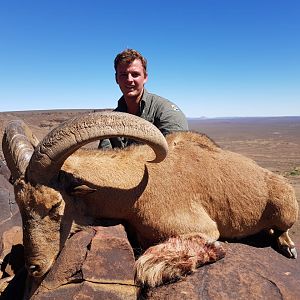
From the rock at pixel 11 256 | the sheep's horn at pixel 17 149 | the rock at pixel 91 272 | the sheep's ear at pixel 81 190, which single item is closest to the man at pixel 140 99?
the sheep's horn at pixel 17 149

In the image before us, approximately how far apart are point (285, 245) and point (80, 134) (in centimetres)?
354

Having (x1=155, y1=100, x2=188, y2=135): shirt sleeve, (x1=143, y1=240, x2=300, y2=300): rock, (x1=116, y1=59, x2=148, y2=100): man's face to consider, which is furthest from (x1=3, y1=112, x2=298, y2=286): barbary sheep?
(x1=116, y1=59, x2=148, y2=100): man's face

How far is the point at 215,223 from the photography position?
5.51 m

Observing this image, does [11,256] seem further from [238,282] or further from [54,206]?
[238,282]

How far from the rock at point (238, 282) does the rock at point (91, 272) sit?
37 cm

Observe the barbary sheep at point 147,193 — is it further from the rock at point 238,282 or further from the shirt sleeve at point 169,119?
the shirt sleeve at point 169,119

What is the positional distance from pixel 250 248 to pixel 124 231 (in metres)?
1.89

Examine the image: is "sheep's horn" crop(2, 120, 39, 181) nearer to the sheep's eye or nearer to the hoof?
the sheep's eye

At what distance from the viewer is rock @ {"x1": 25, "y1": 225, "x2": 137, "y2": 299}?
4539 millimetres

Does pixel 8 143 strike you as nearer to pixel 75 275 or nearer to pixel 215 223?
pixel 75 275

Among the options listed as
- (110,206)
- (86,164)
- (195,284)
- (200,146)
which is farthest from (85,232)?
(200,146)

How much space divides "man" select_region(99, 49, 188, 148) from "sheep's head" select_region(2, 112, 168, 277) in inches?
98.8

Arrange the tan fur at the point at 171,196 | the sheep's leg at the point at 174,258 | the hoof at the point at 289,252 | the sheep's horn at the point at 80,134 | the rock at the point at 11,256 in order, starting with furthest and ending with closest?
1. the rock at the point at 11,256
2. the hoof at the point at 289,252
3. the tan fur at the point at 171,196
4. the sheep's leg at the point at 174,258
5. the sheep's horn at the point at 80,134

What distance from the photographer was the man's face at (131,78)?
718 centimetres
